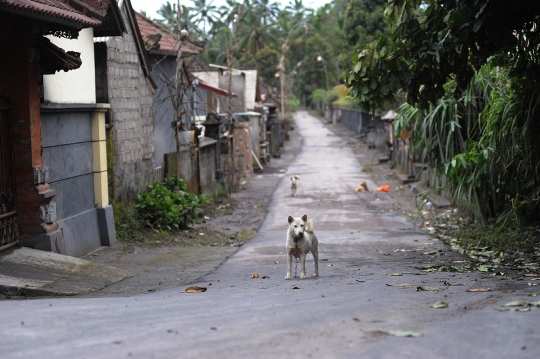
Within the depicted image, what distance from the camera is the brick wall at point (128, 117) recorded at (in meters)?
14.7

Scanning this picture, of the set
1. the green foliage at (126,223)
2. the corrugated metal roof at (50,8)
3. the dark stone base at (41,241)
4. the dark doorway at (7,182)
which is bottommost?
the green foliage at (126,223)

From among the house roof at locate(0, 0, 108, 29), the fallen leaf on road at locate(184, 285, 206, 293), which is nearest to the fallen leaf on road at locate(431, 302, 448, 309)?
the fallen leaf on road at locate(184, 285, 206, 293)

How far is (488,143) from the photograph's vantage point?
550 inches

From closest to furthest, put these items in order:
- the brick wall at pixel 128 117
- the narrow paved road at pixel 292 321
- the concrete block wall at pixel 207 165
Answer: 1. the narrow paved road at pixel 292 321
2. the brick wall at pixel 128 117
3. the concrete block wall at pixel 207 165

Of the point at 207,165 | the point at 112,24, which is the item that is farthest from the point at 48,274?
the point at 207,165

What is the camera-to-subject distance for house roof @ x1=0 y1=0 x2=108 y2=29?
8.26 meters

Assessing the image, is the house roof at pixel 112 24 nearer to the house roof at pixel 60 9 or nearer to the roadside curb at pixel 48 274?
the house roof at pixel 60 9

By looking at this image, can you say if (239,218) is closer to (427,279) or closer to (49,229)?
(49,229)

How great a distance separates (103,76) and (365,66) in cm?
568

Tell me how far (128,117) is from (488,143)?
7356 millimetres

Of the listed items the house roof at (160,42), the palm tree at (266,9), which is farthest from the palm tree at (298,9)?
the house roof at (160,42)

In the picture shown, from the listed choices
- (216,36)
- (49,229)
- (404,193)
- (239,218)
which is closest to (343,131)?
(216,36)

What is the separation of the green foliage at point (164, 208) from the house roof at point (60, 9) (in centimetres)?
455

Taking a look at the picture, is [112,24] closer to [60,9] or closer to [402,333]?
[60,9]
